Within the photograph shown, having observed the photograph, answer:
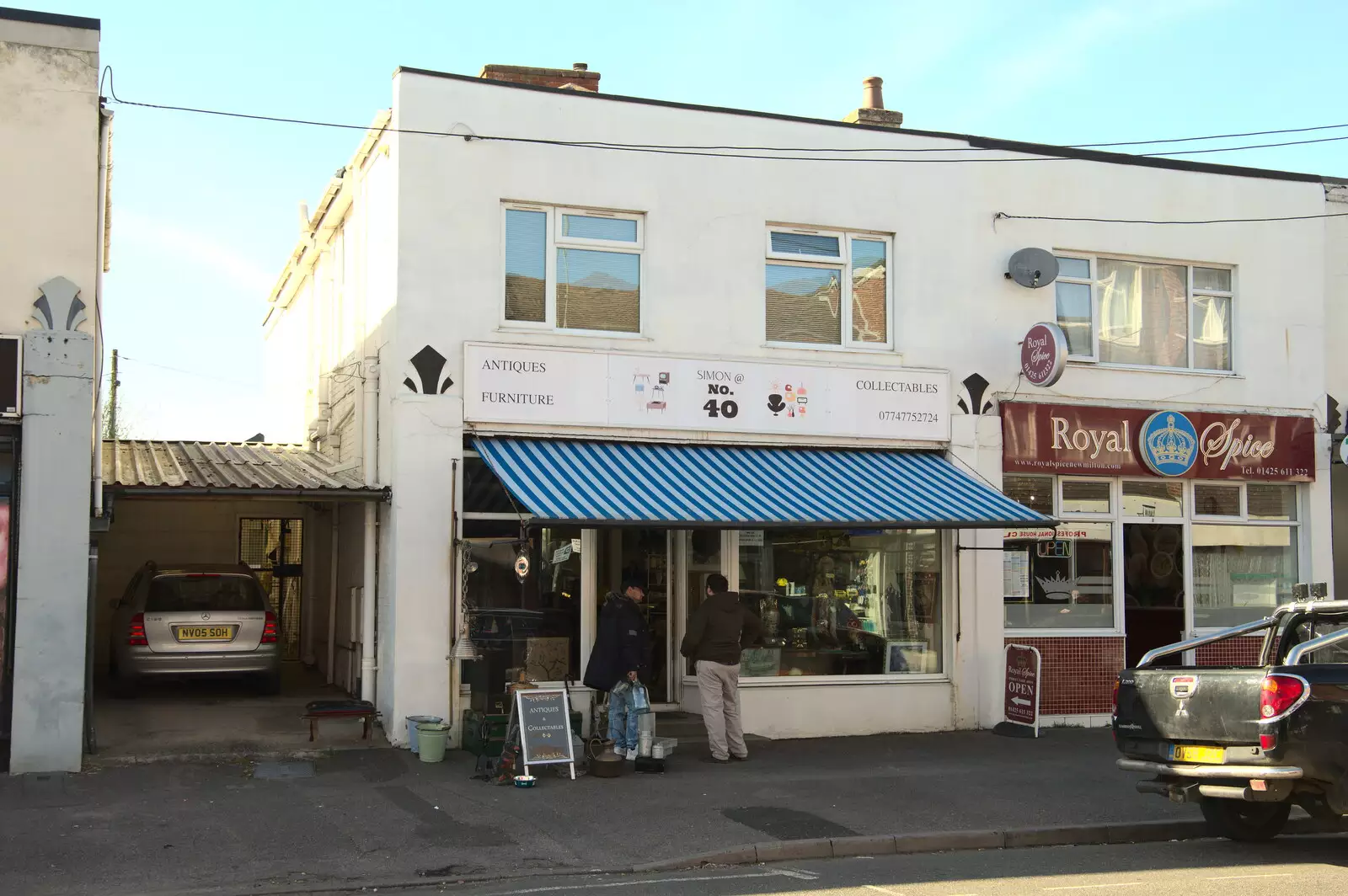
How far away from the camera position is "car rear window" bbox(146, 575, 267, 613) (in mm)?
14258

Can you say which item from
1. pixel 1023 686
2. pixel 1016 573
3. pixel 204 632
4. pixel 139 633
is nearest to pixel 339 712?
pixel 204 632

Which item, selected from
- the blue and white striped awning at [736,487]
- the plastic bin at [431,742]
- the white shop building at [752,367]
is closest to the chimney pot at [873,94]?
the white shop building at [752,367]

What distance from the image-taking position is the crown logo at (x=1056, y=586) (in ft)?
48.7

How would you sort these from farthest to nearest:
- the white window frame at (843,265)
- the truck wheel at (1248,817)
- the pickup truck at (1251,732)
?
1. the white window frame at (843,265)
2. the truck wheel at (1248,817)
3. the pickup truck at (1251,732)

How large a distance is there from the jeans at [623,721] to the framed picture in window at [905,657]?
3.70 meters

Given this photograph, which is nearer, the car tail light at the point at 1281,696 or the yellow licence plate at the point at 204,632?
the car tail light at the point at 1281,696

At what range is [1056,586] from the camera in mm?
14906

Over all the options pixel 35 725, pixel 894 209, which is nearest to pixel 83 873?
pixel 35 725

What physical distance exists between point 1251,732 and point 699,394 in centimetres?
665

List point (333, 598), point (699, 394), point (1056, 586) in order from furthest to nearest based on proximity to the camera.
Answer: point (333, 598)
point (1056, 586)
point (699, 394)

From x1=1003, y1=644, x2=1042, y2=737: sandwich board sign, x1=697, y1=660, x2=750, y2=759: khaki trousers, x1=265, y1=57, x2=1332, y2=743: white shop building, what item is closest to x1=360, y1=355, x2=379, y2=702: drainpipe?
x1=265, y1=57, x2=1332, y2=743: white shop building

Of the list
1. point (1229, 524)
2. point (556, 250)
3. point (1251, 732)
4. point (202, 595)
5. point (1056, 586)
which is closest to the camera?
point (1251, 732)

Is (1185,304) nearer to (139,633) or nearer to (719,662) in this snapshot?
(719,662)

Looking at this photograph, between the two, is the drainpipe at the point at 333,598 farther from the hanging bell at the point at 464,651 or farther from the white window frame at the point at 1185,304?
the white window frame at the point at 1185,304
